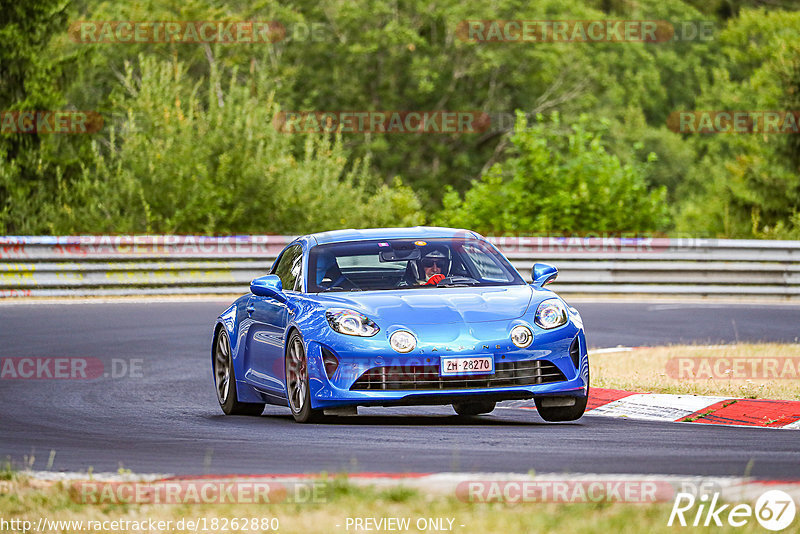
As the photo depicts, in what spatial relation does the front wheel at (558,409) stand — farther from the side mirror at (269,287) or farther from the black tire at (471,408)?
the side mirror at (269,287)

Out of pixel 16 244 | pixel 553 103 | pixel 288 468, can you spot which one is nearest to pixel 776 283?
pixel 16 244

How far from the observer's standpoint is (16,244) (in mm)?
23500

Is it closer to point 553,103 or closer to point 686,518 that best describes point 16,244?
point 686,518

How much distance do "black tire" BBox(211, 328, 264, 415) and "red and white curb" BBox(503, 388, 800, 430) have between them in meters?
2.27

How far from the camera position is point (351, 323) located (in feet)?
32.6

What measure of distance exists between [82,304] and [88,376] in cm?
831

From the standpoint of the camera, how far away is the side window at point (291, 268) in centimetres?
1119

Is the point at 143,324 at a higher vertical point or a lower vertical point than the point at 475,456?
lower
